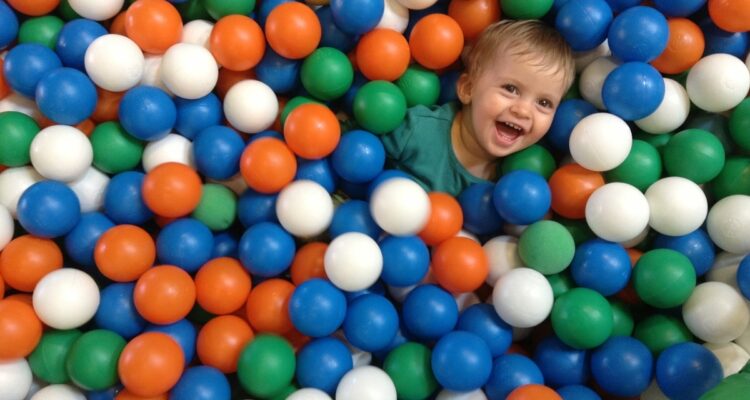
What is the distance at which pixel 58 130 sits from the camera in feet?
4.97

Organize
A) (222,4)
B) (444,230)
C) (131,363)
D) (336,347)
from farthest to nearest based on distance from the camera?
(222,4)
(444,230)
(336,347)
(131,363)

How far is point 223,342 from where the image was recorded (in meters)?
1.45

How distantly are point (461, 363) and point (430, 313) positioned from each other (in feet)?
0.44

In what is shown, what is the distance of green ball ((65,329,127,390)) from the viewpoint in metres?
1.36

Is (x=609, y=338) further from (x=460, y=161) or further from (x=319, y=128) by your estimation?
(x=319, y=128)

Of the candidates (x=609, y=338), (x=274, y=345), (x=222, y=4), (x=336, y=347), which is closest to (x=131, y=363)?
(x=274, y=345)

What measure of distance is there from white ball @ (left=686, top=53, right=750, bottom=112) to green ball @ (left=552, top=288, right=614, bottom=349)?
0.50 m

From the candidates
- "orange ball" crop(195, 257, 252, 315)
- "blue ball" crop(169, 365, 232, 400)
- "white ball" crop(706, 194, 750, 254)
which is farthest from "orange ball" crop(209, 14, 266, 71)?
"white ball" crop(706, 194, 750, 254)

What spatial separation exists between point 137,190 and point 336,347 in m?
0.55

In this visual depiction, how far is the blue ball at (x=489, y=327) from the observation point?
4.84 ft

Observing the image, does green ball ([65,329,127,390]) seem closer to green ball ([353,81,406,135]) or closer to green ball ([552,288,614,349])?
green ball ([353,81,406,135])

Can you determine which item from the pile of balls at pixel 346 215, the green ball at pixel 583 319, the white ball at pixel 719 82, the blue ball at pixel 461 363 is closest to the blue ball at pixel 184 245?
the pile of balls at pixel 346 215

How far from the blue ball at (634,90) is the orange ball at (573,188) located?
149 millimetres

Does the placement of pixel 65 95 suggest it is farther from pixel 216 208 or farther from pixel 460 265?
Result: pixel 460 265
